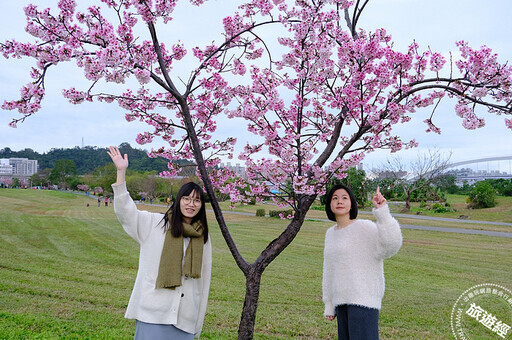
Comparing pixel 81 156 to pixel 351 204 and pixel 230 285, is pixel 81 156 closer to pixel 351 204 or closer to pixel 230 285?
pixel 230 285

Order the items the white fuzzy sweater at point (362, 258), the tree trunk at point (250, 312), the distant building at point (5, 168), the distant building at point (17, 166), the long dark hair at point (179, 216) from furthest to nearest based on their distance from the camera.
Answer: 1. the distant building at point (5, 168)
2. the distant building at point (17, 166)
3. the tree trunk at point (250, 312)
4. the long dark hair at point (179, 216)
5. the white fuzzy sweater at point (362, 258)

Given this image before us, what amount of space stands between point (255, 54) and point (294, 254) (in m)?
8.32

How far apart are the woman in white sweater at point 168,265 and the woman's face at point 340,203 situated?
0.99 metres

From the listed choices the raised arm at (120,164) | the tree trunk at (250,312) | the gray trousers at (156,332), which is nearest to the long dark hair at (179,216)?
the raised arm at (120,164)

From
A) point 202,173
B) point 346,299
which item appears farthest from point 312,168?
point 346,299

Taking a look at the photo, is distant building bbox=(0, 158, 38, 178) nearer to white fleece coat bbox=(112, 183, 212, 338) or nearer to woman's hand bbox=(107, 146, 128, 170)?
woman's hand bbox=(107, 146, 128, 170)

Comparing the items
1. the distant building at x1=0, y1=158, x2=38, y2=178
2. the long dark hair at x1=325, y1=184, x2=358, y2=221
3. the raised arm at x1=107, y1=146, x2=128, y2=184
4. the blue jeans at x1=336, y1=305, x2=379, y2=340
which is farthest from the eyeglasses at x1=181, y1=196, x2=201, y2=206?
the distant building at x1=0, y1=158, x2=38, y2=178

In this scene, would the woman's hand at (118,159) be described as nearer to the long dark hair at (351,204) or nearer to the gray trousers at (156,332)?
the gray trousers at (156,332)

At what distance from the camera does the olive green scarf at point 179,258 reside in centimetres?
241

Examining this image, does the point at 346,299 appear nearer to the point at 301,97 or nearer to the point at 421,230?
the point at 301,97

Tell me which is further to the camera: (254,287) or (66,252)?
(66,252)

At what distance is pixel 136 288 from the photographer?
2504mm

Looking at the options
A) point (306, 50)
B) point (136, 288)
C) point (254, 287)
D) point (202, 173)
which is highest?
point (306, 50)

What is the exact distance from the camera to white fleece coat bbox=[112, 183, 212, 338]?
7.95 ft
